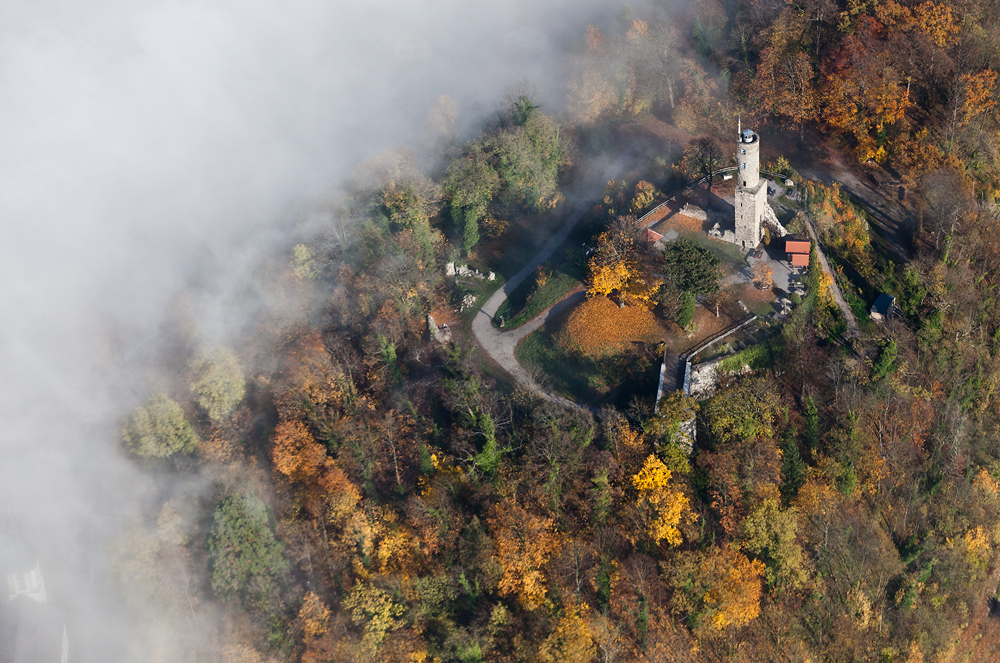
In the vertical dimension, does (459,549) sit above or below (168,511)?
below

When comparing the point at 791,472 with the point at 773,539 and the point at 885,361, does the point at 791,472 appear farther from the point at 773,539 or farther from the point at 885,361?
the point at 885,361

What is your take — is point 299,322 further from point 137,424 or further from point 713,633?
point 713,633

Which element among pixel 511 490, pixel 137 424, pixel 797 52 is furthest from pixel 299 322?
pixel 797 52

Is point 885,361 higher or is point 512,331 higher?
point 512,331

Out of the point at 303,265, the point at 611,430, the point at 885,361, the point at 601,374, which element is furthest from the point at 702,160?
the point at 303,265

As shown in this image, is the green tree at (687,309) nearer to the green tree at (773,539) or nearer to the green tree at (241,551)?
the green tree at (773,539)

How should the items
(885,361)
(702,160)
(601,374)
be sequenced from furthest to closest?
(702,160) → (601,374) → (885,361)

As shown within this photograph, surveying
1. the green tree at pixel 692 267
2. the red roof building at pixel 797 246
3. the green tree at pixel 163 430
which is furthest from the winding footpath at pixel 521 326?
the green tree at pixel 163 430
